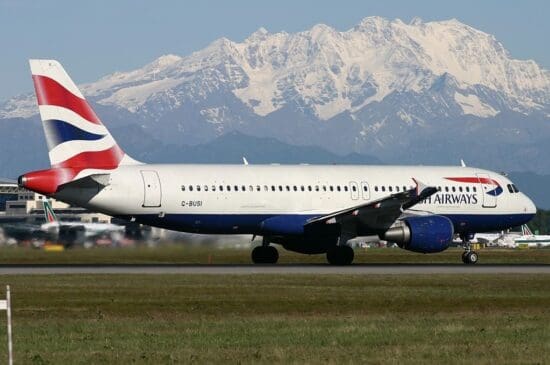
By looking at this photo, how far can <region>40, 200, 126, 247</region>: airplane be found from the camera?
61.6 meters

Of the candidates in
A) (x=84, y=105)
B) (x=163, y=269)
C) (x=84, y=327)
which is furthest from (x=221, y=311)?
(x=84, y=105)

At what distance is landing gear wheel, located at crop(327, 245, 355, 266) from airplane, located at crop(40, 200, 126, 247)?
32.8ft

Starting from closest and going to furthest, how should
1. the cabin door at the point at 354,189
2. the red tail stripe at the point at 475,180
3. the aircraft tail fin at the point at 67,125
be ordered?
1. the aircraft tail fin at the point at 67,125
2. the cabin door at the point at 354,189
3. the red tail stripe at the point at 475,180

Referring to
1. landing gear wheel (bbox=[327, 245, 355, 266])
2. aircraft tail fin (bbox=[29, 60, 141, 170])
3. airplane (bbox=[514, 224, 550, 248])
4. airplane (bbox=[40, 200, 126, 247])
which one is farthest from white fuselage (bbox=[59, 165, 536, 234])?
airplane (bbox=[514, 224, 550, 248])

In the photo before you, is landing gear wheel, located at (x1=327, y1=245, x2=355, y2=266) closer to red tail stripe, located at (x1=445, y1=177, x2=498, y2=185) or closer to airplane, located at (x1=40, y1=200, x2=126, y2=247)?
red tail stripe, located at (x1=445, y1=177, x2=498, y2=185)

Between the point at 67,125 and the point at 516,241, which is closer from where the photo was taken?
the point at 67,125

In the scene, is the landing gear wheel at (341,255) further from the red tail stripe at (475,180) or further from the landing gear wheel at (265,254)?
the red tail stripe at (475,180)

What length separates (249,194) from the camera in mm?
57375

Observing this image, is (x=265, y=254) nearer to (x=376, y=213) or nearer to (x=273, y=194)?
(x=273, y=194)

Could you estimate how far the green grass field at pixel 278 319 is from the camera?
25688mm

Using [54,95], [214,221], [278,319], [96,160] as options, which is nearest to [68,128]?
[54,95]

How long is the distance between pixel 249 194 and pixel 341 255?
4675 mm

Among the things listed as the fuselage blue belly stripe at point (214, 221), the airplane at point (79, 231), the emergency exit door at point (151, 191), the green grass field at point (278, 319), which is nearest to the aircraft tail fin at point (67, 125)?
the emergency exit door at point (151, 191)

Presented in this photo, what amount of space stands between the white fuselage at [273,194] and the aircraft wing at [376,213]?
1.77 metres
